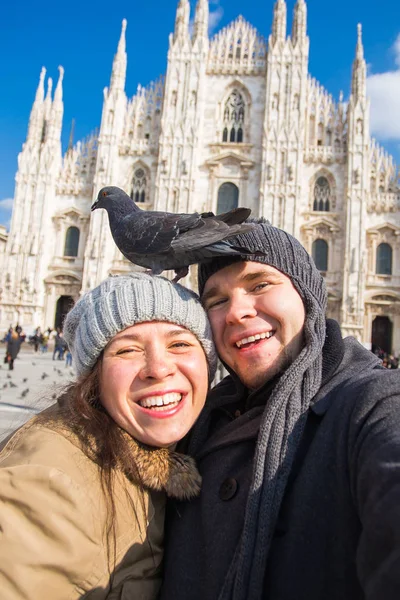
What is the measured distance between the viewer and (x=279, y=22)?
22734mm

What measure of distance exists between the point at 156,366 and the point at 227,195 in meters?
22.1

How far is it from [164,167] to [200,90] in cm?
449

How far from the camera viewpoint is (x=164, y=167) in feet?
73.3

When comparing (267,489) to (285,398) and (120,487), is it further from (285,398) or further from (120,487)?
(120,487)

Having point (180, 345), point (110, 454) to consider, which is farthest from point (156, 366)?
point (110, 454)

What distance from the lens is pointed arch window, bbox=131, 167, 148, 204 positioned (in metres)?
23.2

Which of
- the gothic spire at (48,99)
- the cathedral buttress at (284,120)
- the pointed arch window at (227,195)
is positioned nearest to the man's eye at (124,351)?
the cathedral buttress at (284,120)

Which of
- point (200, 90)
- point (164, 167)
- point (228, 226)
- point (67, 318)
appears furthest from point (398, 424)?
point (200, 90)

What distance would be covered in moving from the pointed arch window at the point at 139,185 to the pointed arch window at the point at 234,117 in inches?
184

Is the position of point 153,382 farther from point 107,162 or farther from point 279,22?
point 279,22

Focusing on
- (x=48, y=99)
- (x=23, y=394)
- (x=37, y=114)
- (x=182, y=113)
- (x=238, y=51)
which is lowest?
(x=23, y=394)

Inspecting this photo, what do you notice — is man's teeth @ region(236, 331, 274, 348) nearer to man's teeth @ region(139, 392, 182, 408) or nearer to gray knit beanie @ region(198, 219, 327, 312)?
gray knit beanie @ region(198, 219, 327, 312)

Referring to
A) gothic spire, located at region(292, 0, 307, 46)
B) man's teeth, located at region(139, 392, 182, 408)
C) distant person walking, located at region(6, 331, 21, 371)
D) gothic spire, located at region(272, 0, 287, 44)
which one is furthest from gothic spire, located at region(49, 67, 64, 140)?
man's teeth, located at region(139, 392, 182, 408)

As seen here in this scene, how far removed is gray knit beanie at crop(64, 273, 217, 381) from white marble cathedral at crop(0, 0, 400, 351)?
66.4 feet
